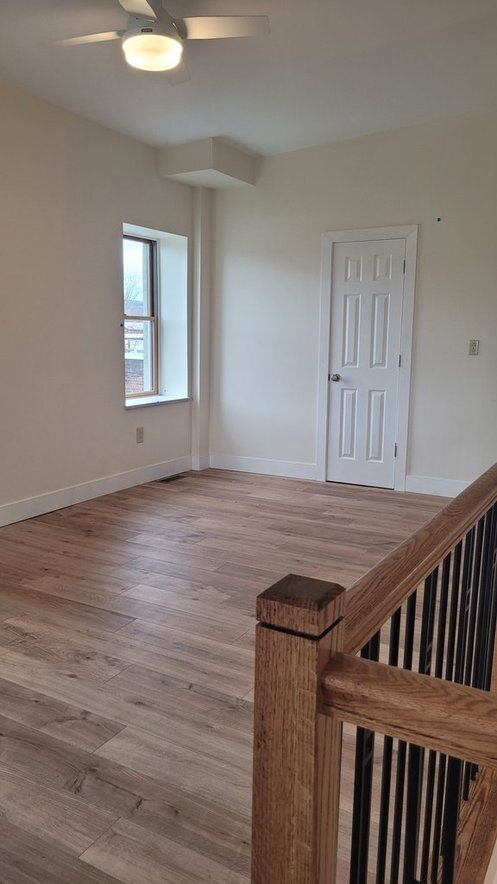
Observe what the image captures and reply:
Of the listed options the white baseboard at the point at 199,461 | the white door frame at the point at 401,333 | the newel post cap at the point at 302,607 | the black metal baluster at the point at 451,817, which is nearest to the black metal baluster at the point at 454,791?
the black metal baluster at the point at 451,817

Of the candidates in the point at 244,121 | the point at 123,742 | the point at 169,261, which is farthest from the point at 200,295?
the point at 123,742

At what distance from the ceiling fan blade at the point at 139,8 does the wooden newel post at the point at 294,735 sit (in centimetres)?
284

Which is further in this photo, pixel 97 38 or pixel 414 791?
pixel 97 38

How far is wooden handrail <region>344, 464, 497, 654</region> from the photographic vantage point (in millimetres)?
831

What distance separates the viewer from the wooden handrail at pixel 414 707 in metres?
0.66

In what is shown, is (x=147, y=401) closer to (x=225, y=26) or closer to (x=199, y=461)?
(x=199, y=461)

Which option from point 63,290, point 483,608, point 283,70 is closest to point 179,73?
point 283,70

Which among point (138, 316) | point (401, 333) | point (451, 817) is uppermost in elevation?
point (138, 316)

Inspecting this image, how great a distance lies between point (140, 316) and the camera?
5637 millimetres

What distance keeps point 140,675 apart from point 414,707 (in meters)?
1.84

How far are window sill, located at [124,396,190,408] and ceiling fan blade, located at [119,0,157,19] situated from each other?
2917mm

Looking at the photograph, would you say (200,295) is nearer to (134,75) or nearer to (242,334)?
(242,334)

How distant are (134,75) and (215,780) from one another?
12.3 ft

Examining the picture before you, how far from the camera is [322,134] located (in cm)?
490
